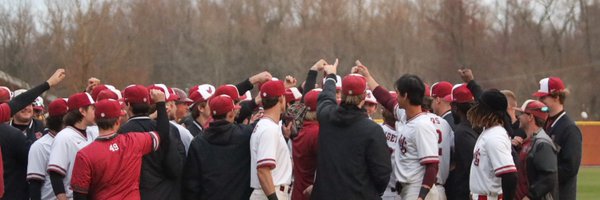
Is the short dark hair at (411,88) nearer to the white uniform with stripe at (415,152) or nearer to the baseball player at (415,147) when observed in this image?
the baseball player at (415,147)

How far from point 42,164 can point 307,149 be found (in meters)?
2.30

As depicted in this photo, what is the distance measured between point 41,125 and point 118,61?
3004cm

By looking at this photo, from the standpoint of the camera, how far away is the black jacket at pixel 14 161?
8.85 meters

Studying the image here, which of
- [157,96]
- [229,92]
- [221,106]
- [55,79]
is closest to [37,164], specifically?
[55,79]

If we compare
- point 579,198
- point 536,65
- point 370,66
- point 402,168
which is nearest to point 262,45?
point 370,66

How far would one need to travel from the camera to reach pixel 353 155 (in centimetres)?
795

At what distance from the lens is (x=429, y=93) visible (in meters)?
9.68

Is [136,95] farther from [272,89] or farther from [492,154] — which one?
[492,154]

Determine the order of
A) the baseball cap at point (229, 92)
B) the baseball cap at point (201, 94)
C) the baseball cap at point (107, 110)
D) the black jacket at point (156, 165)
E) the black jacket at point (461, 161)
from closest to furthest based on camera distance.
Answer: the baseball cap at point (107, 110) → the black jacket at point (156, 165) → the black jacket at point (461, 161) → the baseball cap at point (229, 92) → the baseball cap at point (201, 94)

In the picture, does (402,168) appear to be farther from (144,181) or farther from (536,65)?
(536,65)

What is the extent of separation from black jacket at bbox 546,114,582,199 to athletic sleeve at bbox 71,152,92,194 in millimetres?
4094

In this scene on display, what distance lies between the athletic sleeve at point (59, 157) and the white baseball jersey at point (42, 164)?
34 cm

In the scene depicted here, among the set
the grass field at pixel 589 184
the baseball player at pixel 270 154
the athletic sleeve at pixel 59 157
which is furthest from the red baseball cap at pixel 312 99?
the grass field at pixel 589 184

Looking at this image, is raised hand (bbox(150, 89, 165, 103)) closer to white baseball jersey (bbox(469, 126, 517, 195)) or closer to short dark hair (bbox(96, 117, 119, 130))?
short dark hair (bbox(96, 117, 119, 130))
